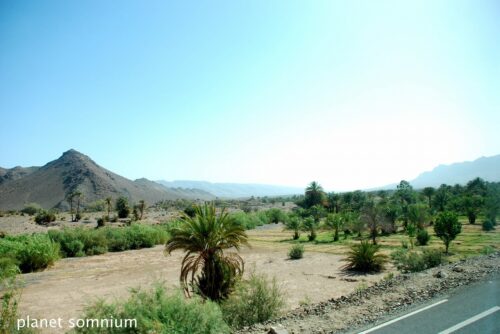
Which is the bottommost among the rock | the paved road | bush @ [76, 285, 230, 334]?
the rock

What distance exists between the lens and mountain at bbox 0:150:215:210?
120 meters

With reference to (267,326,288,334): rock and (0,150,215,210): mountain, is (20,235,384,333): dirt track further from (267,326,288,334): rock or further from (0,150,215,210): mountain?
(0,150,215,210): mountain

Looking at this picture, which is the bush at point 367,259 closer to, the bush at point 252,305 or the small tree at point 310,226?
the bush at point 252,305

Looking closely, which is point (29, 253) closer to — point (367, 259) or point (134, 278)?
point (134, 278)

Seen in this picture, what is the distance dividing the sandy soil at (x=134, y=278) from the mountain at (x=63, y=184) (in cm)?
9280

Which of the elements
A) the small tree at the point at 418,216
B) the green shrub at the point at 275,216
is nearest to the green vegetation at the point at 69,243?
the small tree at the point at 418,216

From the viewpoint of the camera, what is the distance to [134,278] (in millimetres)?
23453

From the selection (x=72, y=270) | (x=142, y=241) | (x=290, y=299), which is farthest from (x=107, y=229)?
(x=290, y=299)

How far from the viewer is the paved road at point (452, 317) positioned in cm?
730

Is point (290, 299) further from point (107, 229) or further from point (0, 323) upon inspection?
point (107, 229)

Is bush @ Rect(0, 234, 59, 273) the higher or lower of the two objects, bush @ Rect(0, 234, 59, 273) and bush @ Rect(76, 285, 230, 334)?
the lower

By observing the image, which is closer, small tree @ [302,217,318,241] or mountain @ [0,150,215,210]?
small tree @ [302,217,318,241]

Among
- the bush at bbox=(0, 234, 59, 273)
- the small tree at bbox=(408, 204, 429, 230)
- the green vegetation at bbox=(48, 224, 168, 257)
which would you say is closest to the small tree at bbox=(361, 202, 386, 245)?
the small tree at bbox=(408, 204, 429, 230)

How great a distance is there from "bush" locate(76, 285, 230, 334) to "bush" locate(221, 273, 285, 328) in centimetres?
196
